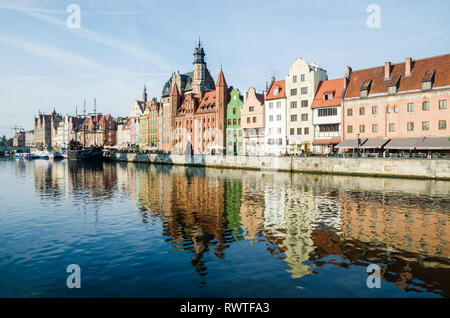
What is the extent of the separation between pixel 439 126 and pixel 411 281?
55.4 meters

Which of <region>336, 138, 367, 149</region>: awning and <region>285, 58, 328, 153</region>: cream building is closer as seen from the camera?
<region>336, 138, 367, 149</region>: awning

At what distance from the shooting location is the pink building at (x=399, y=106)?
197ft

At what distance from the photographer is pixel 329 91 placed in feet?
253

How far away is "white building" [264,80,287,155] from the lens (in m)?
86.2

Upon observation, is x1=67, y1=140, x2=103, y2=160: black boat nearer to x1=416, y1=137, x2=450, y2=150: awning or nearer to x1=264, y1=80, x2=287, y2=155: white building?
x1=264, y1=80, x2=287, y2=155: white building

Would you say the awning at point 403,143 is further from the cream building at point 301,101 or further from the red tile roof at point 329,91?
the cream building at point 301,101

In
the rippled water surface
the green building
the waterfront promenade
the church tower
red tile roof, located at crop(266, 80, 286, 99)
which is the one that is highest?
the church tower

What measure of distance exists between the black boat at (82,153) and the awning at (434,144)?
4851 inches

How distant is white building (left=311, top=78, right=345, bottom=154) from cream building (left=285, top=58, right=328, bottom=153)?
5.75ft

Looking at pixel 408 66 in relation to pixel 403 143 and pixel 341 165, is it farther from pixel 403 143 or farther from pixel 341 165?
pixel 341 165

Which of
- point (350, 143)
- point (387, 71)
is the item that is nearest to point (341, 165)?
point (350, 143)

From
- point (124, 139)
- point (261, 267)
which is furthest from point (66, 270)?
point (124, 139)

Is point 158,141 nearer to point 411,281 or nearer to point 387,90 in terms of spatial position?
point 387,90

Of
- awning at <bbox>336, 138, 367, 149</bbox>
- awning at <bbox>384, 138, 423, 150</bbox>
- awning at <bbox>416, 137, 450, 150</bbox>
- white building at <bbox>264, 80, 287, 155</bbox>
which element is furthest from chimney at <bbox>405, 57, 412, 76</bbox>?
white building at <bbox>264, 80, 287, 155</bbox>
